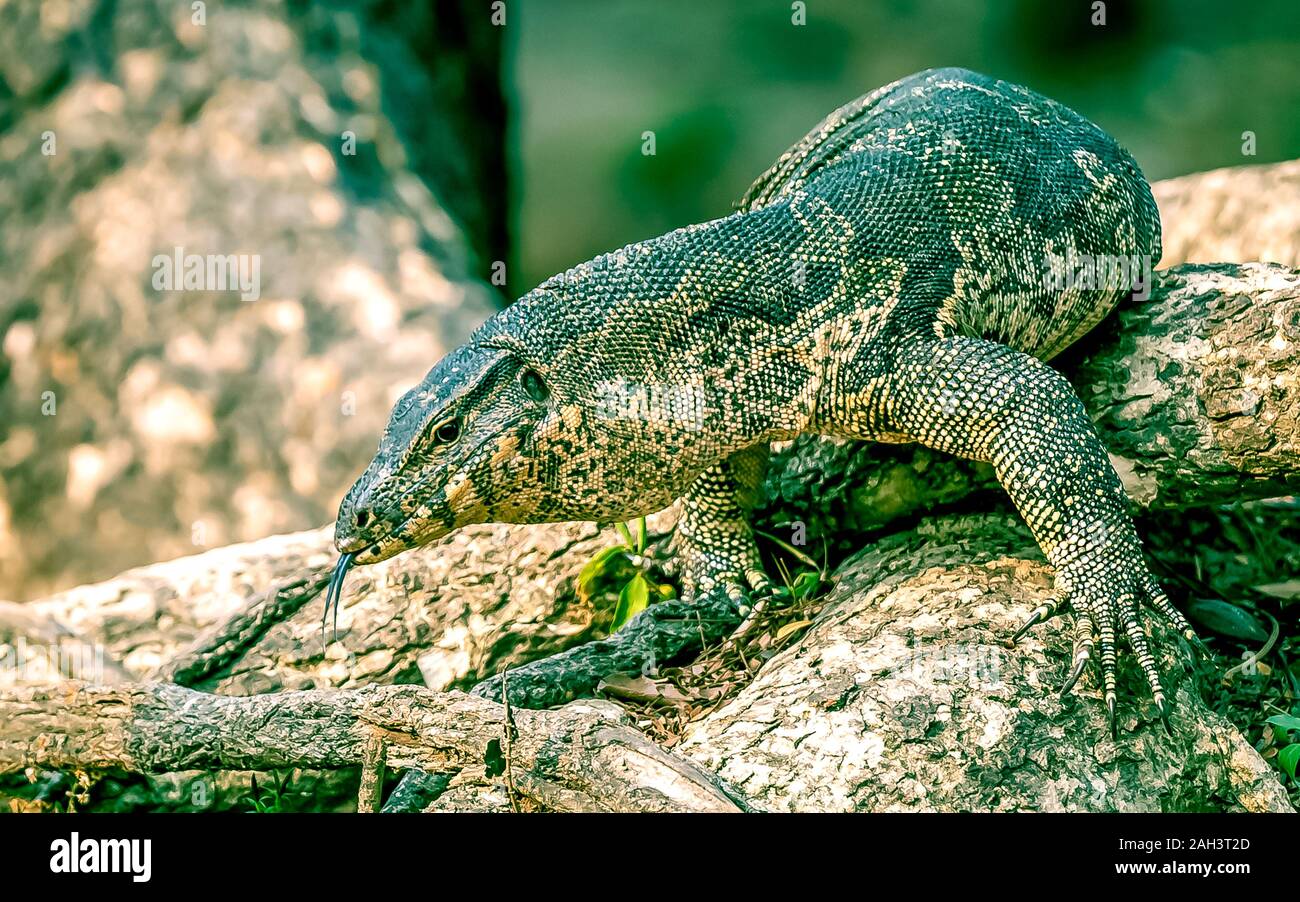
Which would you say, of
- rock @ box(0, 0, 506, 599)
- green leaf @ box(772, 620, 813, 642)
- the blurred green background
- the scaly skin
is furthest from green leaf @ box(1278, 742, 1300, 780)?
rock @ box(0, 0, 506, 599)

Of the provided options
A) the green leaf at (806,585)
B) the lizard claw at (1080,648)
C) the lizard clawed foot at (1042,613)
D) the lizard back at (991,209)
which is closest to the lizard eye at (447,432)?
the lizard back at (991,209)

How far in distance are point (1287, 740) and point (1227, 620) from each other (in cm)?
68

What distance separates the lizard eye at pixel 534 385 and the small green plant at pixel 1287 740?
113 inches

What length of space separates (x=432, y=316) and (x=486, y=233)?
6.21ft

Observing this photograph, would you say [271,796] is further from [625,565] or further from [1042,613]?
[1042,613]

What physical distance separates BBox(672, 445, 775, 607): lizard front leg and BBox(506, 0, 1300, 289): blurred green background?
4509mm

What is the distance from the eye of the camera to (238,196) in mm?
8969

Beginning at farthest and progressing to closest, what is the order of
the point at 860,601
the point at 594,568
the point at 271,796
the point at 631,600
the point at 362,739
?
1. the point at 594,568
2. the point at 631,600
3. the point at 271,796
4. the point at 860,601
5. the point at 362,739

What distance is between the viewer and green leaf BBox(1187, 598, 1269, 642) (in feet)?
15.8

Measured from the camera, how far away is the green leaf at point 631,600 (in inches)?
212

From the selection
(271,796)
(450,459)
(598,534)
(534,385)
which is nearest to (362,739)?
(450,459)

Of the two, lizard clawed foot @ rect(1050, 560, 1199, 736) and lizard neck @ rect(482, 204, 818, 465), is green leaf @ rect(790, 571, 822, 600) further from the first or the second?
Answer: lizard clawed foot @ rect(1050, 560, 1199, 736)

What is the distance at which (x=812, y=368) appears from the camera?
4.40 meters
